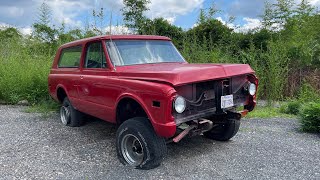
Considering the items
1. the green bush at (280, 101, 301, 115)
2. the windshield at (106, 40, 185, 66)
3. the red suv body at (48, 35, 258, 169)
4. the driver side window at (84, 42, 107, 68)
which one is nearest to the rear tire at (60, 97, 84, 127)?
the red suv body at (48, 35, 258, 169)

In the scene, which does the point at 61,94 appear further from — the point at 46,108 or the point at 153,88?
the point at 153,88

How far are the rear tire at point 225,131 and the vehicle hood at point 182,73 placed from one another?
1.00 m

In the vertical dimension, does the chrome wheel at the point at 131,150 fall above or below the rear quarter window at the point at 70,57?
below

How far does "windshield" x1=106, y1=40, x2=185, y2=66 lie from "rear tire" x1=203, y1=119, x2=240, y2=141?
1.40m

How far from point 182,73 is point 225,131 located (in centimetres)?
193

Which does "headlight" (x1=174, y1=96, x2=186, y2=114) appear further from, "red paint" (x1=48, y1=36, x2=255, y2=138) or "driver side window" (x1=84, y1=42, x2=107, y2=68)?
"driver side window" (x1=84, y1=42, x2=107, y2=68)

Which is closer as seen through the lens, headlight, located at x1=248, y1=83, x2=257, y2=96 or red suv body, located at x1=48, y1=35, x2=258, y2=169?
red suv body, located at x1=48, y1=35, x2=258, y2=169

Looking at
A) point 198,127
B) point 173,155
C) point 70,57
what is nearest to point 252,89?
point 198,127

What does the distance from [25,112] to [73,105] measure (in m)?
3.07

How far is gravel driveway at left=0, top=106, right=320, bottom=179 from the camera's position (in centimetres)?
421

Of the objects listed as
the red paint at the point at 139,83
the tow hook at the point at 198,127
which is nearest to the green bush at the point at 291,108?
the red paint at the point at 139,83

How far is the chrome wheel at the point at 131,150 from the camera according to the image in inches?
176

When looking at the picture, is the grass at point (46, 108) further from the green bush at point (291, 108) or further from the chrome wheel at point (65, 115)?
the green bush at point (291, 108)

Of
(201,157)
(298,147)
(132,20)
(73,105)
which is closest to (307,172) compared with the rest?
(298,147)
